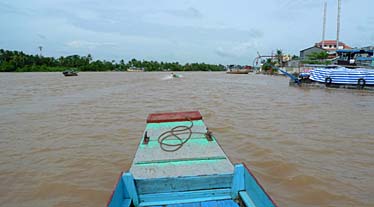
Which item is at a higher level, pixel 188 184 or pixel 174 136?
pixel 174 136

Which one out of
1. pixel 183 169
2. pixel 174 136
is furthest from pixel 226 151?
pixel 183 169

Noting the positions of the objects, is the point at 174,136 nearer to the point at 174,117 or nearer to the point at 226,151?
the point at 174,117

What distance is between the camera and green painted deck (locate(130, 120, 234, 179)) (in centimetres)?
244

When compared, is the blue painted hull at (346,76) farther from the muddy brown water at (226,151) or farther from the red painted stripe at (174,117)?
the red painted stripe at (174,117)

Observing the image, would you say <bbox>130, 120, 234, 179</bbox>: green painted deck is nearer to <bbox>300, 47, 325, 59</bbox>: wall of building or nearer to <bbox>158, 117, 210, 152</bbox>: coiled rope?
<bbox>158, 117, 210, 152</bbox>: coiled rope

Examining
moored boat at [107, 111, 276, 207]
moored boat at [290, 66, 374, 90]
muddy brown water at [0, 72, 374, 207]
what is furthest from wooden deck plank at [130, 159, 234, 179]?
moored boat at [290, 66, 374, 90]

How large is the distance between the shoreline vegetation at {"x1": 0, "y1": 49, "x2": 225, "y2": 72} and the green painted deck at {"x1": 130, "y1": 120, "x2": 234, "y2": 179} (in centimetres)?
6113

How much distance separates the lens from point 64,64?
6388 centimetres

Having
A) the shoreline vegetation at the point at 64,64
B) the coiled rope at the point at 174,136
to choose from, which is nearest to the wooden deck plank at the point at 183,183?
the coiled rope at the point at 174,136

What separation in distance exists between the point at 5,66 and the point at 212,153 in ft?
203

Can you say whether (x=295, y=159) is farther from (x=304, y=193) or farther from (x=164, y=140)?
(x=164, y=140)

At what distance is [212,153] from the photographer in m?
2.92

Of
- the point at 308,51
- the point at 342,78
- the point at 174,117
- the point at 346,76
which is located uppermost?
the point at 308,51

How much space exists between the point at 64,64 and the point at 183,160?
225 feet
